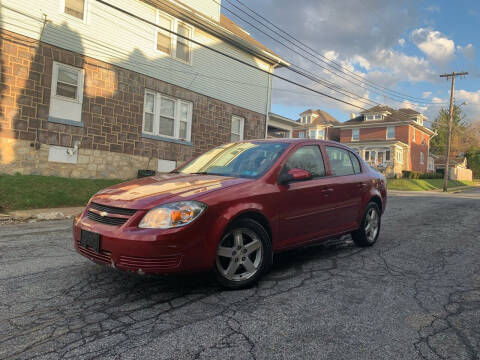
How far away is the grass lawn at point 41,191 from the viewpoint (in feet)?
29.8

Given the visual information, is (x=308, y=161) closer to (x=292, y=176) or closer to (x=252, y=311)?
(x=292, y=176)

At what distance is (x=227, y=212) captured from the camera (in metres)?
3.54

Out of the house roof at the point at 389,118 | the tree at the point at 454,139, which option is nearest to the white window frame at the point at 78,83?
the house roof at the point at 389,118

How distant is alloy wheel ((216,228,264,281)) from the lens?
142 inches

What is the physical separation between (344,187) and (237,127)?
45.2 feet

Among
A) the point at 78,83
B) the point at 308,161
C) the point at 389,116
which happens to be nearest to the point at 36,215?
the point at 78,83

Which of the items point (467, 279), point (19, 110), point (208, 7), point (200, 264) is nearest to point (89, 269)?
point (200, 264)

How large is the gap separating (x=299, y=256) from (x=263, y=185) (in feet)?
5.33

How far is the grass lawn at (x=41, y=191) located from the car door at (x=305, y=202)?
7.35 meters

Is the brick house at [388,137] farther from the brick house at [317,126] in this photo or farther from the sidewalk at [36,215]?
the sidewalk at [36,215]

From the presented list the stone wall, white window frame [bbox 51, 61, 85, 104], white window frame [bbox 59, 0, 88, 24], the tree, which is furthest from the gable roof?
white window frame [bbox 51, 61, 85, 104]

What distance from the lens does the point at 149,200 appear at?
3.46 m

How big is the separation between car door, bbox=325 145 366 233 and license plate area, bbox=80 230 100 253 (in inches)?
118

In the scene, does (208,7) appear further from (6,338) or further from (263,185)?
(6,338)
